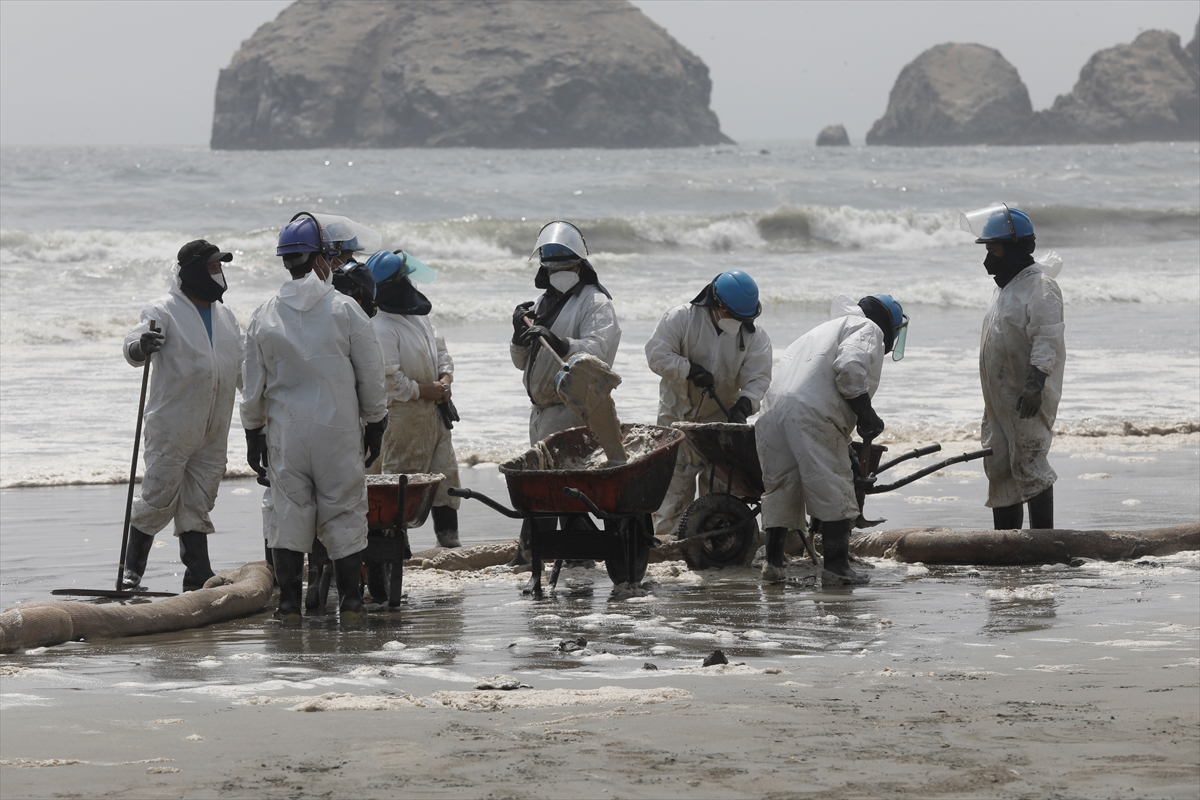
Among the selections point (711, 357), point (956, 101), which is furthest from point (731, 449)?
point (956, 101)

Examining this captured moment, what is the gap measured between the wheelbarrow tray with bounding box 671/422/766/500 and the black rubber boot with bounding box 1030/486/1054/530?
1.67m

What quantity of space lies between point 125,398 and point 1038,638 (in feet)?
36.2

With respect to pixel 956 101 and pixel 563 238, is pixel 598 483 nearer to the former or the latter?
pixel 563 238

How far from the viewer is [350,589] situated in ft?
21.5

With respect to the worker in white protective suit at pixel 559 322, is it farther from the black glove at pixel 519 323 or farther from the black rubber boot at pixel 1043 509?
the black rubber boot at pixel 1043 509

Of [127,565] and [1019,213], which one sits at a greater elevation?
[1019,213]

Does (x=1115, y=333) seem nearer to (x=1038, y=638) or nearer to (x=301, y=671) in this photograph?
(x=1038, y=638)

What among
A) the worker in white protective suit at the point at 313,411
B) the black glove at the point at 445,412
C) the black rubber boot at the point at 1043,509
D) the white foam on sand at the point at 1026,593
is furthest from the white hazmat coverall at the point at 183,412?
the black rubber boot at the point at 1043,509

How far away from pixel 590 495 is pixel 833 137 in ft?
479

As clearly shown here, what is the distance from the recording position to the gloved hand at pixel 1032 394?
7977 mm

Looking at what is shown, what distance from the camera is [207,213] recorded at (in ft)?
127

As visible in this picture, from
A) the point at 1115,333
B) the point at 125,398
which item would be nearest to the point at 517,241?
the point at 1115,333

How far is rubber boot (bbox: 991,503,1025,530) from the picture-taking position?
27.7 ft

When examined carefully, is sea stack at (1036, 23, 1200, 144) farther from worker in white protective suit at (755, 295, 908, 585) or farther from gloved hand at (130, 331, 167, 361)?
gloved hand at (130, 331, 167, 361)
